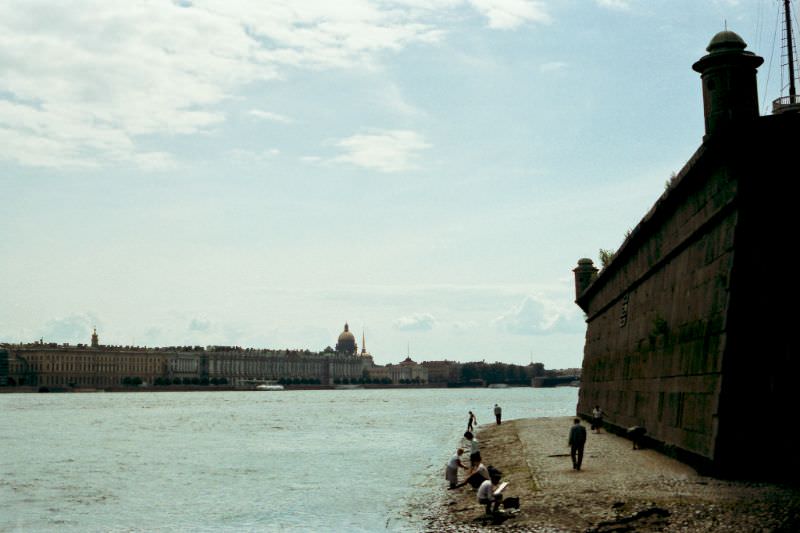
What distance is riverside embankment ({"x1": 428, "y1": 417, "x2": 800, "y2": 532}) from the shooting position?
52.9ft

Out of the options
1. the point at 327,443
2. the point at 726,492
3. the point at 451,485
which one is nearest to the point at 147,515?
the point at 451,485

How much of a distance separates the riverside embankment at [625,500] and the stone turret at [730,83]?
24.1 feet

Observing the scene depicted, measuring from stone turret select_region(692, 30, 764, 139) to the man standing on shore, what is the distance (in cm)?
877

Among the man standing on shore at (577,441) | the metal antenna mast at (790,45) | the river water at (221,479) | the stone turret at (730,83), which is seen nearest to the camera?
the stone turret at (730,83)

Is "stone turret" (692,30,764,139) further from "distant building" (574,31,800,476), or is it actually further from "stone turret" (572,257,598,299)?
"stone turret" (572,257,598,299)

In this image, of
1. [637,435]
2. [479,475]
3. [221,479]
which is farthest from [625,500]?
[221,479]

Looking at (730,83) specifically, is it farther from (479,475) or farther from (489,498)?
(479,475)

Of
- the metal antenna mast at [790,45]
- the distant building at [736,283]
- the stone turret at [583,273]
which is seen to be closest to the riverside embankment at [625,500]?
the distant building at [736,283]

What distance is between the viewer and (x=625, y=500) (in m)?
18.9

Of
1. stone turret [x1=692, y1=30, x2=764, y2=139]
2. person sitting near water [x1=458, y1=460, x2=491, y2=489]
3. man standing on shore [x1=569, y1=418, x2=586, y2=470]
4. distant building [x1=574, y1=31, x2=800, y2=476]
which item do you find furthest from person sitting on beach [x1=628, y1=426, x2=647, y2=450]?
stone turret [x1=692, y1=30, x2=764, y2=139]

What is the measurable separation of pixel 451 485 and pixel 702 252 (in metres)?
11.0

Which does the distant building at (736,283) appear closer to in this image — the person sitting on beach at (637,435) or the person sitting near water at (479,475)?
the person sitting on beach at (637,435)

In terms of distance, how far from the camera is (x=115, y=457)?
48594 millimetres

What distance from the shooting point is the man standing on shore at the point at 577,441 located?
24.6 meters
